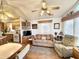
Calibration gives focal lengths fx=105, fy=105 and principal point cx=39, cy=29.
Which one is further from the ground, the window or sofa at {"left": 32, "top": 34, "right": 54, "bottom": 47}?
the window

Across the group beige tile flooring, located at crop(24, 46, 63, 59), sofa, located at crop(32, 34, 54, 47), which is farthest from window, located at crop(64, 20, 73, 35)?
beige tile flooring, located at crop(24, 46, 63, 59)

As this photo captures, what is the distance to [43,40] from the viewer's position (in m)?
7.73

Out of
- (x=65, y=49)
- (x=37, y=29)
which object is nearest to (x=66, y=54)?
(x=65, y=49)

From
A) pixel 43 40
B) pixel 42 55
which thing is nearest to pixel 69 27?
pixel 43 40

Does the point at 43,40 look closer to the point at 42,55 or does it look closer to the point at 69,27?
the point at 69,27

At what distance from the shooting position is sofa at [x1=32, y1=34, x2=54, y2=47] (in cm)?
739

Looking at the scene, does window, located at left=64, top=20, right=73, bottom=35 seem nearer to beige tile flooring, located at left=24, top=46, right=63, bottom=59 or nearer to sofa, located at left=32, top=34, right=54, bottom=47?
sofa, located at left=32, top=34, right=54, bottom=47

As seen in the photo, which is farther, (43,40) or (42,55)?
(43,40)

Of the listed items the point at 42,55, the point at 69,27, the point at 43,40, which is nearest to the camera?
the point at 42,55

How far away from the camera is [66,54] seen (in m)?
4.66

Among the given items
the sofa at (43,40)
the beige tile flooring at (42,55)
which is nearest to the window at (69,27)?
the sofa at (43,40)

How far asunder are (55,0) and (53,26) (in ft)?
12.9

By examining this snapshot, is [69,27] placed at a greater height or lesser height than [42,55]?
greater

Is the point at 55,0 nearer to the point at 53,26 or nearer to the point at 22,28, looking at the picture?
the point at 53,26
